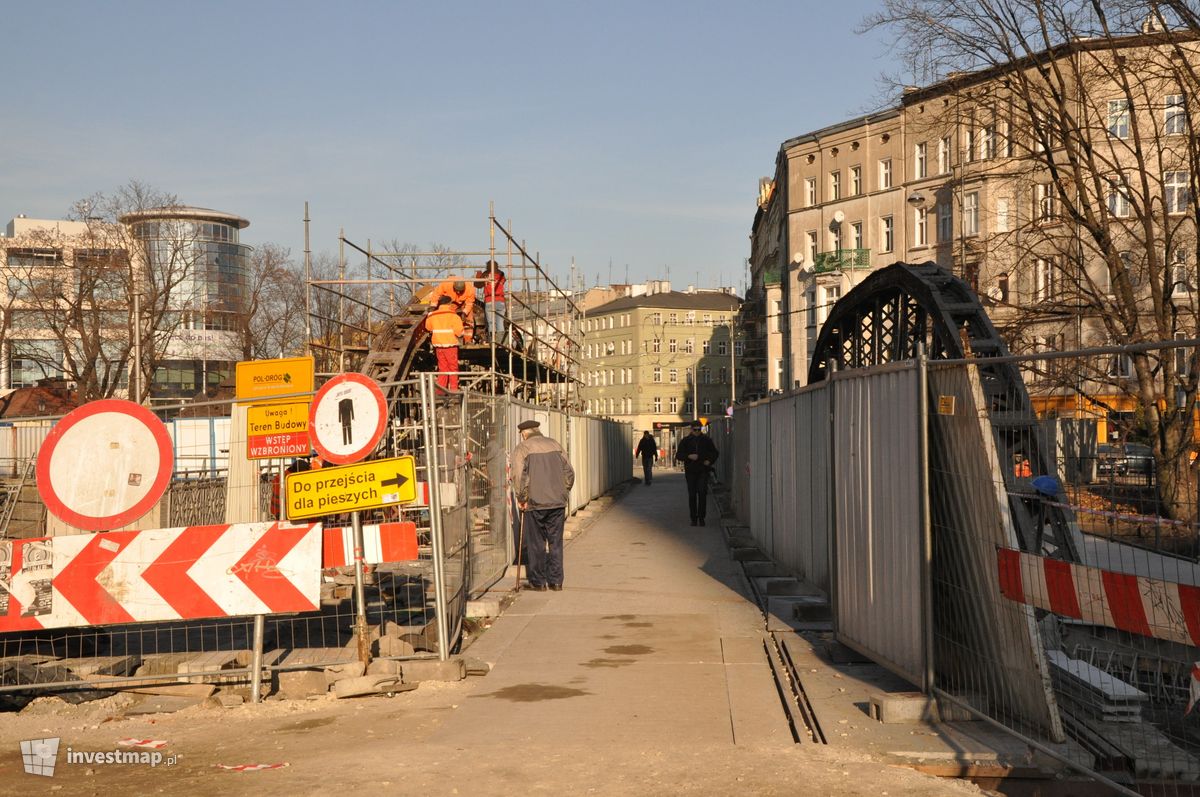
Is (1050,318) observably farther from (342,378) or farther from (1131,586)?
(1131,586)

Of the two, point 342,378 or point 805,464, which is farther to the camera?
point 805,464

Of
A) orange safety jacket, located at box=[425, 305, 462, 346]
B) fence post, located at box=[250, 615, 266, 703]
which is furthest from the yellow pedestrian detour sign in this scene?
orange safety jacket, located at box=[425, 305, 462, 346]

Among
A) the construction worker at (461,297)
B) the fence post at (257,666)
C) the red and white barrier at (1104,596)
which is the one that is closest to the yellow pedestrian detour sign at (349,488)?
the fence post at (257,666)

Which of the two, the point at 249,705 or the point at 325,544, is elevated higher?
the point at 325,544

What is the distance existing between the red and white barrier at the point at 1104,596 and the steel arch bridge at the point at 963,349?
87mm

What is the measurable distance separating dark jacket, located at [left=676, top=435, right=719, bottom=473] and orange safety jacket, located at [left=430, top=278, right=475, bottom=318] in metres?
5.08

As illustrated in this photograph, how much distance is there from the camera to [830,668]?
876cm

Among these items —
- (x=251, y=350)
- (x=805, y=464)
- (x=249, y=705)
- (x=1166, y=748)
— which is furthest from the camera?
(x=251, y=350)

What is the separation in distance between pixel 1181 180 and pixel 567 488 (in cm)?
4314

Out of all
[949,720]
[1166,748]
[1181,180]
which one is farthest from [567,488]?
[1181,180]

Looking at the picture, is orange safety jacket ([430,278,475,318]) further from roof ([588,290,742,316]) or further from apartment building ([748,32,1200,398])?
roof ([588,290,742,316])

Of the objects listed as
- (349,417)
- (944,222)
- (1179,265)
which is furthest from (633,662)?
(944,222)

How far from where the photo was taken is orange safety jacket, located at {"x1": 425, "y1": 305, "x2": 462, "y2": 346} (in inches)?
878

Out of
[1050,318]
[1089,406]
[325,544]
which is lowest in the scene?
[325,544]
